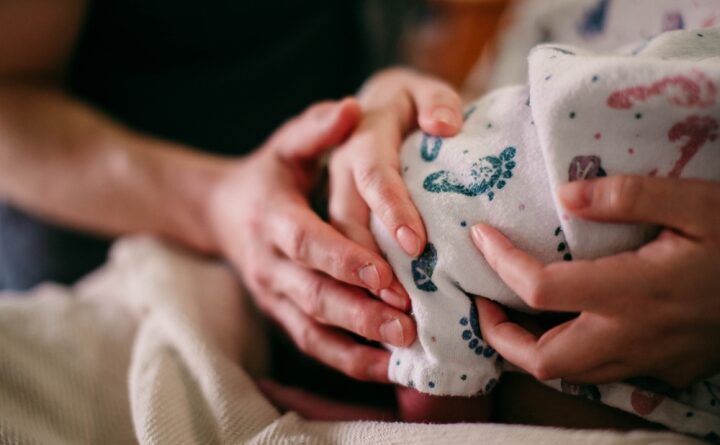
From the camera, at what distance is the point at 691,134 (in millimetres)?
A: 358

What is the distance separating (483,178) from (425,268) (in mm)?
86

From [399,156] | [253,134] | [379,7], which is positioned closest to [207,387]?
[399,156]

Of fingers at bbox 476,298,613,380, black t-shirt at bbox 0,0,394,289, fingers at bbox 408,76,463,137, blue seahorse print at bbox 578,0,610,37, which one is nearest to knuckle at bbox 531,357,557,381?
fingers at bbox 476,298,613,380

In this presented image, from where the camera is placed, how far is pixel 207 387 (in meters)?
0.47

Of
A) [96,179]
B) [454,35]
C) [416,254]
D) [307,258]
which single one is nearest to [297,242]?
[307,258]

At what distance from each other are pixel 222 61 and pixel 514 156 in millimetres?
634

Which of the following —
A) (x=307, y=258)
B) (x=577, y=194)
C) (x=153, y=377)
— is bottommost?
(x=153, y=377)

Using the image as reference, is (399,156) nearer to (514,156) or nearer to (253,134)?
(514,156)

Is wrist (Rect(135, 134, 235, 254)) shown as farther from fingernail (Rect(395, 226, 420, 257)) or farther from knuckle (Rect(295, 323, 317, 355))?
fingernail (Rect(395, 226, 420, 257))

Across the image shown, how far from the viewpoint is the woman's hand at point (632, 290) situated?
0.34 metres

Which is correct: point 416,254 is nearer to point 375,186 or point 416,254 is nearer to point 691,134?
point 375,186

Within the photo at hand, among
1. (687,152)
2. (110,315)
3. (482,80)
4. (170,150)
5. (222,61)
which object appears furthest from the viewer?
(482,80)

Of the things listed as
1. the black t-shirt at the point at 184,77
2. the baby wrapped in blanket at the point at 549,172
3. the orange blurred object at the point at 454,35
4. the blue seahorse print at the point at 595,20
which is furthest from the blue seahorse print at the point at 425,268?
the orange blurred object at the point at 454,35

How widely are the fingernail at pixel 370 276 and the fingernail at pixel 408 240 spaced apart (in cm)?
3
